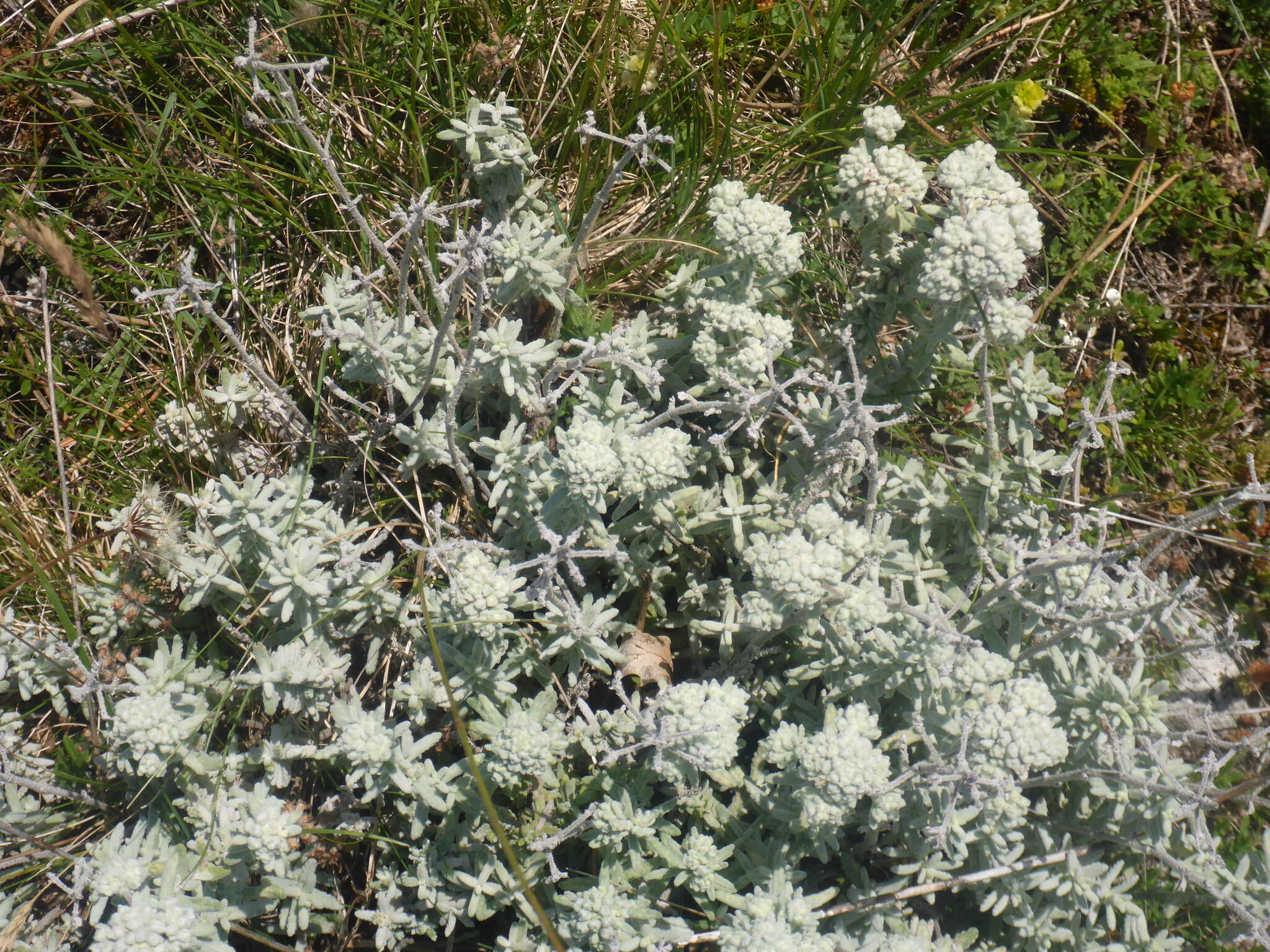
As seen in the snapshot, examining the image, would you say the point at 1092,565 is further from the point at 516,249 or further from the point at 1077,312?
the point at 516,249

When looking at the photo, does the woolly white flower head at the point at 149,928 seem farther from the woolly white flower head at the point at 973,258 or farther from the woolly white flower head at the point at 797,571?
the woolly white flower head at the point at 973,258

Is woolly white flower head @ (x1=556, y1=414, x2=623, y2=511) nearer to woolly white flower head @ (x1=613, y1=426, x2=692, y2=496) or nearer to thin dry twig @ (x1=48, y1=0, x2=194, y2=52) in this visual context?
woolly white flower head @ (x1=613, y1=426, x2=692, y2=496)

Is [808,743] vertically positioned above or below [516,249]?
below

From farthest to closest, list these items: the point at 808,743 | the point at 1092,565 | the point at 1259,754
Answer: the point at 1259,754 < the point at 1092,565 < the point at 808,743

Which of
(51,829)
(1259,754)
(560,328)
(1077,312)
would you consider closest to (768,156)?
(560,328)

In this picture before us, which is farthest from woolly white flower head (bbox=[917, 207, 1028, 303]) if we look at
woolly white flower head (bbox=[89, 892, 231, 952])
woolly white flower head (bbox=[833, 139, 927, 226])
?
woolly white flower head (bbox=[89, 892, 231, 952])

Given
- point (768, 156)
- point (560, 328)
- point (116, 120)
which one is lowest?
point (560, 328)

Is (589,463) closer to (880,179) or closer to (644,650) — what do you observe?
(644,650)

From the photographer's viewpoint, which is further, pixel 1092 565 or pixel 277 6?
pixel 277 6

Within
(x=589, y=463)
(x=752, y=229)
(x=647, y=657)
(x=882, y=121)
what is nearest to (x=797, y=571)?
(x=589, y=463)

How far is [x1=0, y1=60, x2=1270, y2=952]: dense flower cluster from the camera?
3129 millimetres

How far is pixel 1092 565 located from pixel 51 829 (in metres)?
4.13

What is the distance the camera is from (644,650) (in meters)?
3.79

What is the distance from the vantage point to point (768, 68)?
477cm
